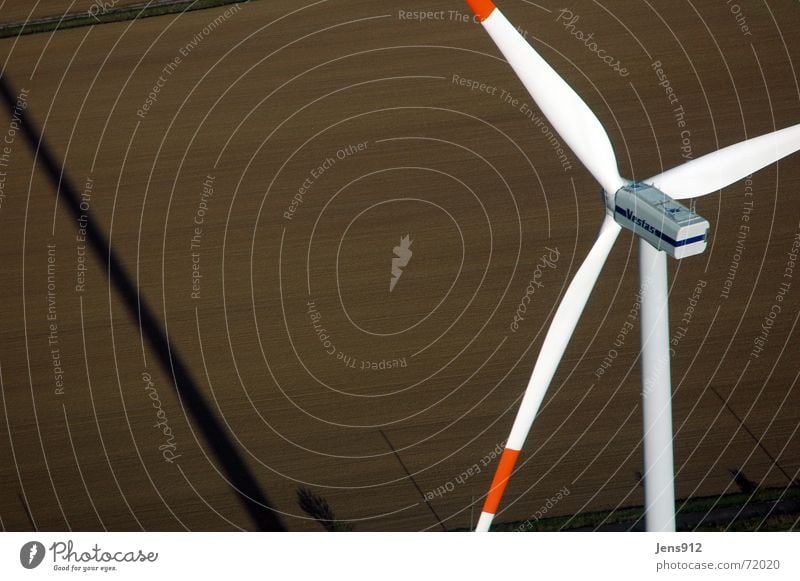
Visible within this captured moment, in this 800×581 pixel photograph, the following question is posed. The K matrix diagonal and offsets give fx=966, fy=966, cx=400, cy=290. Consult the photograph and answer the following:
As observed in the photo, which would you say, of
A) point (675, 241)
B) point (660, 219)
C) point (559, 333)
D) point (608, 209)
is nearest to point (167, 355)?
point (559, 333)

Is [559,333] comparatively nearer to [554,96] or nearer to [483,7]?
[554,96]

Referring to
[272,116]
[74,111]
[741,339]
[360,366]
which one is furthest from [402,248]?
[74,111]

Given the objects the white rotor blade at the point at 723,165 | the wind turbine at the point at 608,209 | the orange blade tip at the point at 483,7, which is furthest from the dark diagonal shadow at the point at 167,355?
the orange blade tip at the point at 483,7

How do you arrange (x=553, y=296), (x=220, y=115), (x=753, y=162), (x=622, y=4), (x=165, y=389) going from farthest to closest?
(x=622, y=4), (x=220, y=115), (x=553, y=296), (x=165, y=389), (x=753, y=162)

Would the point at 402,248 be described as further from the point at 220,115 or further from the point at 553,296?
the point at 220,115

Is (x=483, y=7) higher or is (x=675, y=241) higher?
(x=483, y=7)

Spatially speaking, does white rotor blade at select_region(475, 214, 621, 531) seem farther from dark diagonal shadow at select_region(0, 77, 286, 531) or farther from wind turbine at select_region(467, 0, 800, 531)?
dark diagonal shadow at select_region(0, 77, 286, 531)
